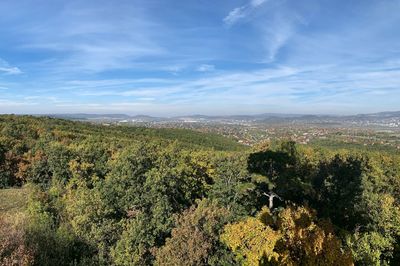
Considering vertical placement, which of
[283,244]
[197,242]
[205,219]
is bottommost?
[283,244]

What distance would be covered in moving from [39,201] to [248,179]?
2197 centimetres

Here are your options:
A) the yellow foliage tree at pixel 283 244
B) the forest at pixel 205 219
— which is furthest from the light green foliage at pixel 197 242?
the yellow foliage tree at pixel 283 244

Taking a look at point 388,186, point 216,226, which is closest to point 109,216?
point 216,226

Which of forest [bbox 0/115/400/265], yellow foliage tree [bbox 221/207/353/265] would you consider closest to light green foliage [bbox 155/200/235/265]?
forest [bbox 0/115/400/265]

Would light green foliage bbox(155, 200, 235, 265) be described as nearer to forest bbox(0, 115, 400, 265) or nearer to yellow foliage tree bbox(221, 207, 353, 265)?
forest bbox(0, 115, 400, 265)

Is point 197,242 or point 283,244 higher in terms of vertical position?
point 197,242

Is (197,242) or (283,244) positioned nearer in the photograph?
(283,244)

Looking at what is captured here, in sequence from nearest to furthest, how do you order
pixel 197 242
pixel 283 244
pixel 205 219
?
pixel 283 244, pixel 197 242, pixel 205 219

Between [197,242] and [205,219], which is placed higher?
[205,219]

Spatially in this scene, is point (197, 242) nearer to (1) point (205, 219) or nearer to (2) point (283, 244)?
(1) point (205, 219)

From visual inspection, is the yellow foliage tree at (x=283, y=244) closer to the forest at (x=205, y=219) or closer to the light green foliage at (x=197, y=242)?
the forest at (x=205, y=219)

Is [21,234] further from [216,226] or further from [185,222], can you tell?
[216,226]

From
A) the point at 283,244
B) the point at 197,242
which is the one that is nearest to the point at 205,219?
the point at 197,242

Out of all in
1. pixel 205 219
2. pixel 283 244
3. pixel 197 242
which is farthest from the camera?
pixel 205 219
